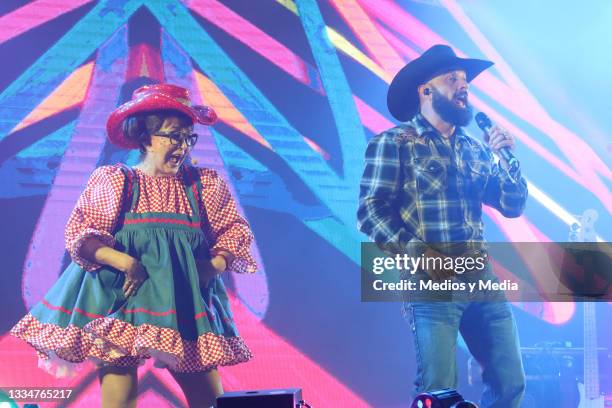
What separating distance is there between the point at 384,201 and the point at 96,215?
1377 millimetres

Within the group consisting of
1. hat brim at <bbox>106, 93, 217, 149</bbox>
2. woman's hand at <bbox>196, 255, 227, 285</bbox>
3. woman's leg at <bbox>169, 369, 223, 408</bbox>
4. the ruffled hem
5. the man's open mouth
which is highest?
the man's open mouth

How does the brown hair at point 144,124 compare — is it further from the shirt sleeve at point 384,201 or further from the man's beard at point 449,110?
the man's beard at point 449,110

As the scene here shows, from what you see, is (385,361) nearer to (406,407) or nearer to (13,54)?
(406,407)

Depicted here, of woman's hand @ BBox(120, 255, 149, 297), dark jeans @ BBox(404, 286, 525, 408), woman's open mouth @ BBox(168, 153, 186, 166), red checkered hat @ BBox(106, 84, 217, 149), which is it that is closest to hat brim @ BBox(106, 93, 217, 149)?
red checkered hat @ BBox(106, 84, 217, 149)

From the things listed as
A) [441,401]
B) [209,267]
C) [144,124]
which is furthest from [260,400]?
[144,124]

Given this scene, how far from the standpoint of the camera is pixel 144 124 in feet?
11.1

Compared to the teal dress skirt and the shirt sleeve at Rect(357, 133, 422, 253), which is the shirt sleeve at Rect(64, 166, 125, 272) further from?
the shirt sleeve at Rect(357, 133, 422, 253)

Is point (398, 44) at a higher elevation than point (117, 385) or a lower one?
higher

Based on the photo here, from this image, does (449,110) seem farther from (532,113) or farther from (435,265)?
(435,265)

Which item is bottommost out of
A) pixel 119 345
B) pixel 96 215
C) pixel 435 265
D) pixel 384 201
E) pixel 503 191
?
pixel 119 345

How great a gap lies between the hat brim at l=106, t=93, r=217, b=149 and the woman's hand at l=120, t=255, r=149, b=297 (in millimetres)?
667

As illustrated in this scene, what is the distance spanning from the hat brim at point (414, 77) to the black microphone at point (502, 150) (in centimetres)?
22

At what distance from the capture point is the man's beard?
3529mm

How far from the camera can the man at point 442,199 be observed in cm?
320
